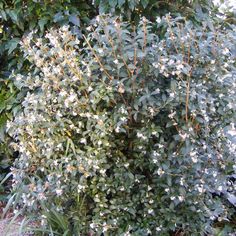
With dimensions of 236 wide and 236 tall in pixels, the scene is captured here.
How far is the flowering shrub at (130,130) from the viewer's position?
2205mm

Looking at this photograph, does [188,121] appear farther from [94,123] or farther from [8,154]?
[8,154]

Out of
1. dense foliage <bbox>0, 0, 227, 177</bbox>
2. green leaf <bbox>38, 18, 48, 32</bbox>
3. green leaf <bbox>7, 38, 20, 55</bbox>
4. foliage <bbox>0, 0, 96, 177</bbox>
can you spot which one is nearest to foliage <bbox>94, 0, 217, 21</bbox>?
dense foliage <bbox>0, 0, 227, 177</bbox>

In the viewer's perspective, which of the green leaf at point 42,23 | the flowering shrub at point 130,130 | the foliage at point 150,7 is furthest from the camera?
the green leaf at point 42,23

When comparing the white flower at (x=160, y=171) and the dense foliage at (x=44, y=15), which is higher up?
the dense foliage at (x=44, y=15)

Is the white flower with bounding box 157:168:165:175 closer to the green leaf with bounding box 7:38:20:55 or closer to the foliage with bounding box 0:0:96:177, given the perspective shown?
the foliage with bounding box 0:0:96:177

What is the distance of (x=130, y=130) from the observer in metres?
2.40

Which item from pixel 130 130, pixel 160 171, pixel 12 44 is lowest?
pixel 160 171

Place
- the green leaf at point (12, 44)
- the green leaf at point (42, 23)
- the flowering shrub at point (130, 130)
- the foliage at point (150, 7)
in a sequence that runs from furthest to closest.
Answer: the green leaf at point (12, 44)
the green leaf at point (42, 23)
the foliage at point (150, 7)
the flowering shrub at point (130, 130)

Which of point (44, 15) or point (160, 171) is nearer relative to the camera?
point (160, 171)

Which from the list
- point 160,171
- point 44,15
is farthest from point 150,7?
point 160,171

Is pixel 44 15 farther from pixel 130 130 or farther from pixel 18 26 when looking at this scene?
pixel 130 130

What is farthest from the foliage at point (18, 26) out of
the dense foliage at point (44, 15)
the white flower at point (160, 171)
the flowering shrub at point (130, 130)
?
the white flower at point (160, 171)

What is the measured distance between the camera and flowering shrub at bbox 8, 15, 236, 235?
2205mm

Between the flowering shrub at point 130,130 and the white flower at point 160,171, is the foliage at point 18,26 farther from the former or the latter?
the white flower at point 160,171
